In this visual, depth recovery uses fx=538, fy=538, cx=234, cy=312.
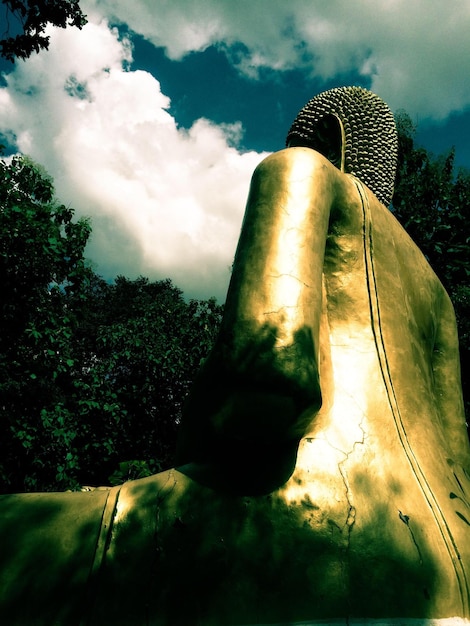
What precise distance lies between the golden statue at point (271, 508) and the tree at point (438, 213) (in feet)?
32.8

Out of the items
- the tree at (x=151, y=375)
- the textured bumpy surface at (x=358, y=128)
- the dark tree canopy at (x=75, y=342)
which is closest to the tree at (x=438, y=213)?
the dark tree canopy at (x=75, y=342)

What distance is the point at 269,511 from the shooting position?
4.45 ft

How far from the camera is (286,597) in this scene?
129 cm

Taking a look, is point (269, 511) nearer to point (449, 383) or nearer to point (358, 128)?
point (449, 383)

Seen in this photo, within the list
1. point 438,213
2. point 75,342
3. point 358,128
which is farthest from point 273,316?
point 75,342

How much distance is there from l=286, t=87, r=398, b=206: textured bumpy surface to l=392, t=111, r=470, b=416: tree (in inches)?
348

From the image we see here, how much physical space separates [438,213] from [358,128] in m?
11.3

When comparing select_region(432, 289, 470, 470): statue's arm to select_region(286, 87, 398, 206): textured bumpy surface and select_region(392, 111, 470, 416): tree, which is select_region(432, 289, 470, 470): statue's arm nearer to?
select_region(286, 87, 398, 206): textured bumpy surface

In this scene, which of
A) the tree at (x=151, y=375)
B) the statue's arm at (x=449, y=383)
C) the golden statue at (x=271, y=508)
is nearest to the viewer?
the golden statue at (x=271, y=508)

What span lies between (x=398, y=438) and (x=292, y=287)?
0.58 m

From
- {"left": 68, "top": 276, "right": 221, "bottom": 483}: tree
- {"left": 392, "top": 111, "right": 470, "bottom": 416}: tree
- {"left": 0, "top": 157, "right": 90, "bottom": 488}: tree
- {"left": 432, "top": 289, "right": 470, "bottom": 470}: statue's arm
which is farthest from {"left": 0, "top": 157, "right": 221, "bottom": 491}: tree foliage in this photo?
{"left": 392, "top": 111, "right": 470, "bottom": 416}: tree

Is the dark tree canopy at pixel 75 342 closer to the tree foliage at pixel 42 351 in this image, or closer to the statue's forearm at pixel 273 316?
the tree foliage at pixel 42 351

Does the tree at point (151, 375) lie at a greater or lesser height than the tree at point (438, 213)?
lesser

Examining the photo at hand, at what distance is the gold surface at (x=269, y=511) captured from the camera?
129cm
